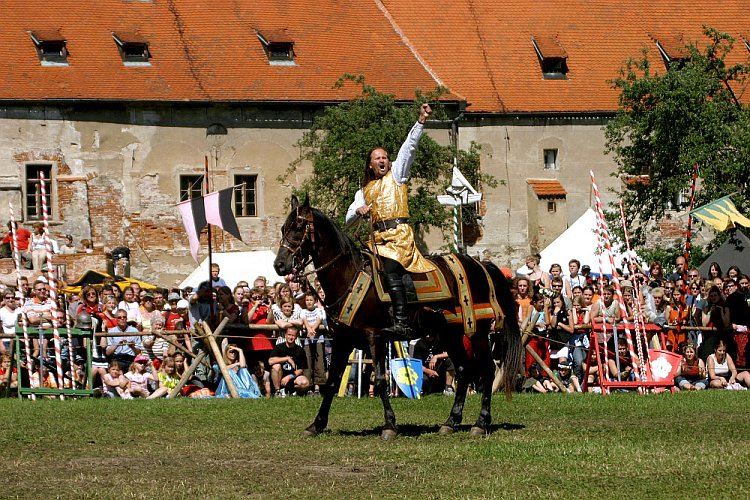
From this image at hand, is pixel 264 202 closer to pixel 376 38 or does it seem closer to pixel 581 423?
pixel 376 38

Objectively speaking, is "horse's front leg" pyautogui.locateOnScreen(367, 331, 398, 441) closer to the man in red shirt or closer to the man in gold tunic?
the man in gold tunic

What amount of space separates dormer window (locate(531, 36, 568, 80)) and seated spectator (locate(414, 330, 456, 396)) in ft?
116

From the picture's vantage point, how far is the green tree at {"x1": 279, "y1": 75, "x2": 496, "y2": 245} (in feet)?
158

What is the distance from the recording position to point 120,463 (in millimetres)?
12156

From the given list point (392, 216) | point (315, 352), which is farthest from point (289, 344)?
point (392, 216)

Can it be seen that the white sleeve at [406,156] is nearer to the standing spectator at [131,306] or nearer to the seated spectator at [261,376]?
the seated spectator at [261,376]

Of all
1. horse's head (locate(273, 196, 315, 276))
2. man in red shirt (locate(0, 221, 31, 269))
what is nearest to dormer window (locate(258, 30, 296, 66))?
man in red shirt (locate(0, 221, 31, 269))

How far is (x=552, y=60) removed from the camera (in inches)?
2190

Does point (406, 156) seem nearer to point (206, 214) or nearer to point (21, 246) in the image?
point (206, 214)

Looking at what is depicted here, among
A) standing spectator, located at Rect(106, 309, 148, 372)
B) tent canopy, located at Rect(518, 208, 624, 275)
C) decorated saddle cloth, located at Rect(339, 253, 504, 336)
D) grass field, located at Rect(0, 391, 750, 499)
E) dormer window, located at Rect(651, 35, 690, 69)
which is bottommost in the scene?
grass field, located at Rect(0, 391, 750, 499)

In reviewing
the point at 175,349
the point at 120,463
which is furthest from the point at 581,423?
the point at 175,349

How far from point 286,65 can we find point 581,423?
38224 millimetres

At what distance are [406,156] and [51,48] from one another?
37780 millimetres

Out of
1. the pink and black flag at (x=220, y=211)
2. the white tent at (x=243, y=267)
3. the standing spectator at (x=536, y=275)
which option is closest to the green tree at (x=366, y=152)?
the white tent at (x=243, y=267)
